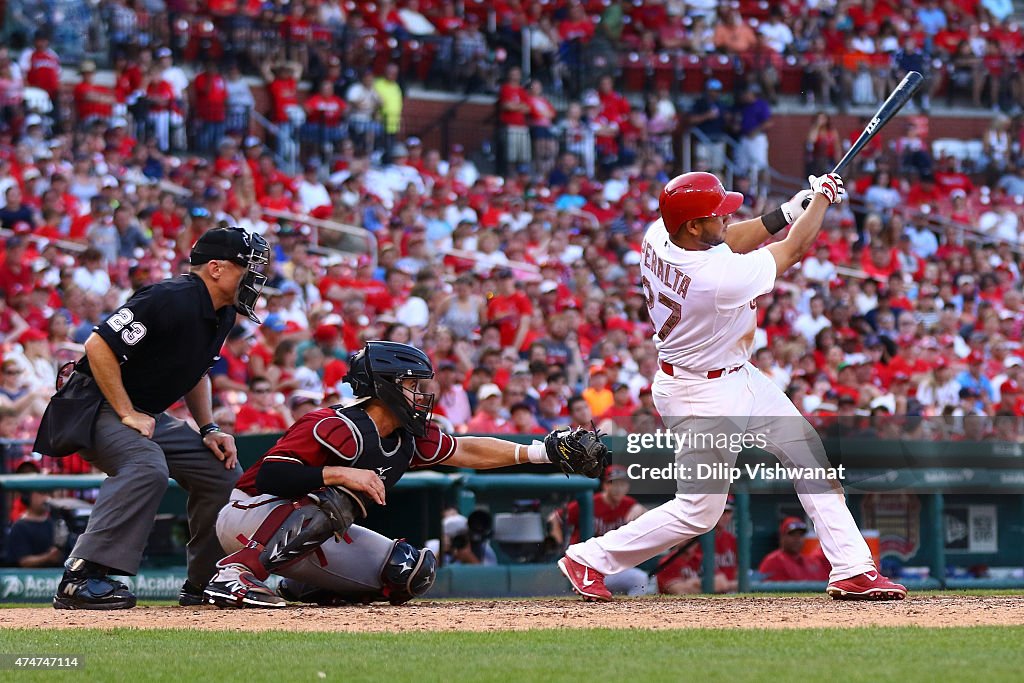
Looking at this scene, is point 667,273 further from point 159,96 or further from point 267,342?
point 159,96

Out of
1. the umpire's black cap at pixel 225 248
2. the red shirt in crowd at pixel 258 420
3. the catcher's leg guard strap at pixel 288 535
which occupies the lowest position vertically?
the catcher's leg guard strap at pixel 288 535

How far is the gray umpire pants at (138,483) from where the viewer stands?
21.7ft

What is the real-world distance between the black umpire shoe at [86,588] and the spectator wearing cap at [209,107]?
11920 mm

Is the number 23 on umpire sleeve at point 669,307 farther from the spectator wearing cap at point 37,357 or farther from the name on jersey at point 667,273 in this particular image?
the spectator wearing cap at point 37,357

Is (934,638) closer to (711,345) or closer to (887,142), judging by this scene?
(711,345)

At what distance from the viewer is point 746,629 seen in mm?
5844

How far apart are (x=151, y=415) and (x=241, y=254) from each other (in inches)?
33.2

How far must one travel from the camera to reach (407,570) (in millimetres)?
6941

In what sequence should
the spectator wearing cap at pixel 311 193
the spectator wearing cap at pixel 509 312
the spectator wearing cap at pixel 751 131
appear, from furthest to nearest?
1. the spectator wearing cap at pixel 751 131
2. the spectator wearing cap at pixel 311 193
3. the spectator wearing cap at pixel 509 312

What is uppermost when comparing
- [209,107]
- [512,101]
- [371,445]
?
[512,101]

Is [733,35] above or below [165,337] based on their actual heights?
above

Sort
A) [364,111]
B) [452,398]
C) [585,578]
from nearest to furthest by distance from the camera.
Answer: [585,578], [452,398], [364,111]

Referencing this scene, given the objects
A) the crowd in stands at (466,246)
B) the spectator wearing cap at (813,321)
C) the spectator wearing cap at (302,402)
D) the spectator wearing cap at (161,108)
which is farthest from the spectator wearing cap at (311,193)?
the spectator wearing cap at (302,402)

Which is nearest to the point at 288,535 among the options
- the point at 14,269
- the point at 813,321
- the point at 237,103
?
the point at 14,269
